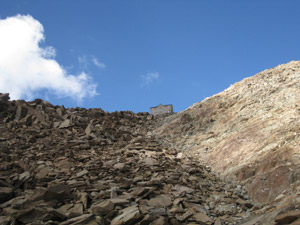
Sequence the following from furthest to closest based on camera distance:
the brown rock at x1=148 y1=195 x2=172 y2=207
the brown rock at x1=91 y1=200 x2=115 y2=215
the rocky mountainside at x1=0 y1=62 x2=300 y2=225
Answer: the brown rock at x1=148 y1=195 x2=172 y2=207, the rocky mountainside at x1=0 y1=62 x2=300 y2=225, the brown rock at x1=91 y1=200 x2=115 y2=215

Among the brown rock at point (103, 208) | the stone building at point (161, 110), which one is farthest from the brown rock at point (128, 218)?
the stone building at point (161, 110)

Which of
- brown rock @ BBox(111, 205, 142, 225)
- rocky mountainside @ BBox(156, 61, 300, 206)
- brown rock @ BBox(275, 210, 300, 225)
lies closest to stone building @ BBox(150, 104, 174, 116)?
rocky mountainside @ BBox(156, 61, 300, 206)

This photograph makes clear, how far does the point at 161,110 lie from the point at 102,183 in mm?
14491

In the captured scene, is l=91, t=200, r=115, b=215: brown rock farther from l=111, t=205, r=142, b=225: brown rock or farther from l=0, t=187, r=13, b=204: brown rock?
l=0, t=187, r=13, b=204: brown rock

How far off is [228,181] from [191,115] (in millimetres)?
8141

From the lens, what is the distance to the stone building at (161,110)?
22820mm

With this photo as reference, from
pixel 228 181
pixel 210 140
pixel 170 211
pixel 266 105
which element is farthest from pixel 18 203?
pixel 266 105

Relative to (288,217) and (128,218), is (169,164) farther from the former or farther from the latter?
(288,217)

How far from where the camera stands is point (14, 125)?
16859mm

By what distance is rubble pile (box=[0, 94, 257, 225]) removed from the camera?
7.22 m

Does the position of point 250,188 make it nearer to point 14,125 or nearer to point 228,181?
point 228,181

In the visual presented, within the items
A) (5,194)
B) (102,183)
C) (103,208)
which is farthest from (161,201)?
(5,194)

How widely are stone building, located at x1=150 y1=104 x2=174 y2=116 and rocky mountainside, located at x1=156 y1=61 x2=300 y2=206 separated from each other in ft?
13.2

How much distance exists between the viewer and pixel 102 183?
358 inches
